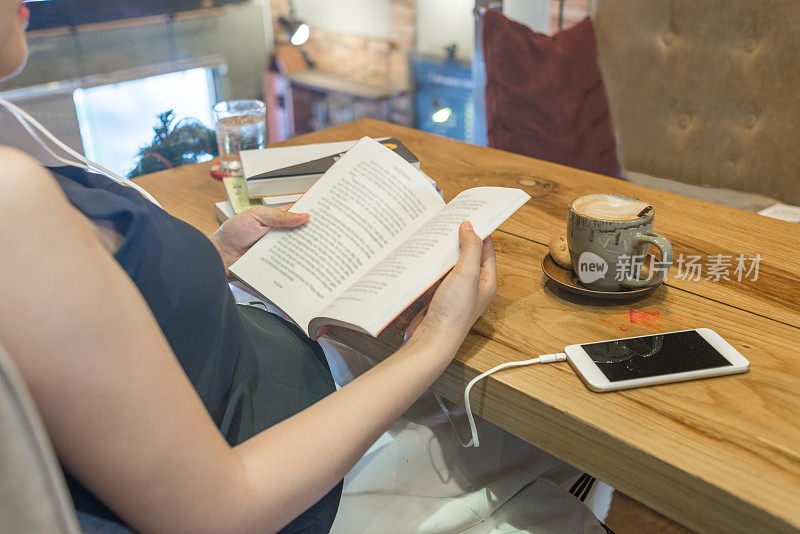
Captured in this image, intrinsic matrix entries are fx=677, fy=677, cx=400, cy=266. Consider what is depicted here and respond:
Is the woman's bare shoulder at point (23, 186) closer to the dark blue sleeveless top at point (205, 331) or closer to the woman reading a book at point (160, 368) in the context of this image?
the woman reading a book at point (160, 368)

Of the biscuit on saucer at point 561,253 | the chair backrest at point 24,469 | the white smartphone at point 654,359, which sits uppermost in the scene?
the chair backrest at point 24,469

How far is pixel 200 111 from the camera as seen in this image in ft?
12.0

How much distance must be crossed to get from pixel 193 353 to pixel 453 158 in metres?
0.84

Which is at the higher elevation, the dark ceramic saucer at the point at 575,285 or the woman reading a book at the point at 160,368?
the woman reading a book at the point at 160,368

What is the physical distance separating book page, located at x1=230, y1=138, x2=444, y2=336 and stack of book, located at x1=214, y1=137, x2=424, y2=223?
16cm

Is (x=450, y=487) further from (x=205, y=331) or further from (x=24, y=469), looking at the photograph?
(x=24, y=469)

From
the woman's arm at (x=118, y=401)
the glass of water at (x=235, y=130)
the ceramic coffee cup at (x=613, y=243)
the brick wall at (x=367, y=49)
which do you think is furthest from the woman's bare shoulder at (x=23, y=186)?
the brick wall at (x=367, y=49)

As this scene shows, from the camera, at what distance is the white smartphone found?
650 millimetres

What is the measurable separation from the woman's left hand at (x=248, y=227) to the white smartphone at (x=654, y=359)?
1.26 ft

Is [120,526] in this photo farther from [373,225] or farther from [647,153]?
[647,153]

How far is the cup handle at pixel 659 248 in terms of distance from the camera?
752 mm

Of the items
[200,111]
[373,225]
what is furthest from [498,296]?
[200,111]

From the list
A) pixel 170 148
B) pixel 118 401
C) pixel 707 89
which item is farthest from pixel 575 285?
pixel 707 89

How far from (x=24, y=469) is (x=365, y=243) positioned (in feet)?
1.57
